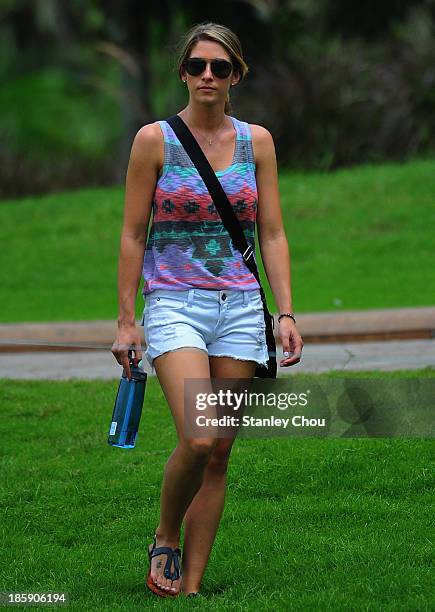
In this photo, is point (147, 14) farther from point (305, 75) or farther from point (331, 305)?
point (331, 305)

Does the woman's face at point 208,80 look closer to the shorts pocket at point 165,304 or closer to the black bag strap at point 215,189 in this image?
the black bag strap at point 215,189

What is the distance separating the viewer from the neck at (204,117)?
4555mm

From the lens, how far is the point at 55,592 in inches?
192

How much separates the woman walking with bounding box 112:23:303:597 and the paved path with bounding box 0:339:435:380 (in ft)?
13.3

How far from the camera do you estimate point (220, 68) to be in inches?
178

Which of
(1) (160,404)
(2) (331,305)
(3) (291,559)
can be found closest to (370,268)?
(2) (331,305)

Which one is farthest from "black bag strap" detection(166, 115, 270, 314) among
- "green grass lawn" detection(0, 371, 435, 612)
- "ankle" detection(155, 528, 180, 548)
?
"green grass lawn" detection(0, 371, 435, 612)

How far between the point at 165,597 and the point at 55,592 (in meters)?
0.49

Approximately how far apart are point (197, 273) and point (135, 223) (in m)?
0.27

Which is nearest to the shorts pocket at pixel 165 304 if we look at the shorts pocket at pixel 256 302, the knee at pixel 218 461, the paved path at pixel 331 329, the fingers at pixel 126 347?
the fingers at pixel 126 347

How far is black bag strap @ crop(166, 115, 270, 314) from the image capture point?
175 inches

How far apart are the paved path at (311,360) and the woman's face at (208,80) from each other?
168 inches

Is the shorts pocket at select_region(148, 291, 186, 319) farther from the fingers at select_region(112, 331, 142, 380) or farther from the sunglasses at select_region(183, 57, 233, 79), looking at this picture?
the sunglasses at select_region(183, 57, 233, 79)

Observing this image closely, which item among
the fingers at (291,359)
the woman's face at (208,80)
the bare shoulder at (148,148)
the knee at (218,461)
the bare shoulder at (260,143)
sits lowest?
the knee at (218,461)
